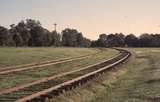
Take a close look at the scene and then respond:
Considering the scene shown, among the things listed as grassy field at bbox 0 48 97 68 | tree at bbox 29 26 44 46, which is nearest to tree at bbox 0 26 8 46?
tree at bbox 29 26 44 46

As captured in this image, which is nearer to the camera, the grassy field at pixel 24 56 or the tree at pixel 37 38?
the grassy field at pixel 24 56

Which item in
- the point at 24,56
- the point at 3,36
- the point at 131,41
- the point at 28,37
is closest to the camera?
the point at 24,56

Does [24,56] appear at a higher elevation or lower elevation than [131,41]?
higher

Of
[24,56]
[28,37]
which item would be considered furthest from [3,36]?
[24,56]

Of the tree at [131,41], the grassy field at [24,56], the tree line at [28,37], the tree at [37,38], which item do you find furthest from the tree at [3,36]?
the grassy field at [24,56]

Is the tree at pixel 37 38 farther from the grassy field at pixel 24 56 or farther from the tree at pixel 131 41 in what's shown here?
the grassy field at pixel 24 56

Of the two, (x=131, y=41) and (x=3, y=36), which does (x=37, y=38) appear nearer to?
(x=3, y=36)

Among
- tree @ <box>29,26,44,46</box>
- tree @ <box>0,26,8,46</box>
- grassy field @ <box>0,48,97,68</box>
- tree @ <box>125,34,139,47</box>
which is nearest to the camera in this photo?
grassy field @ <box>0,48,97,68</box>

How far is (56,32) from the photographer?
171 meters

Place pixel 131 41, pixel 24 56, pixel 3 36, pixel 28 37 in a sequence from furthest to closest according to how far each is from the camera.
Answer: pixel 131 41 → pixel 28 37 → pixel 3 36 → pixel 24 56

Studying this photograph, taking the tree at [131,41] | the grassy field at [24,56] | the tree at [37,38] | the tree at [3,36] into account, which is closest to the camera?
the grassy field at [24,56]

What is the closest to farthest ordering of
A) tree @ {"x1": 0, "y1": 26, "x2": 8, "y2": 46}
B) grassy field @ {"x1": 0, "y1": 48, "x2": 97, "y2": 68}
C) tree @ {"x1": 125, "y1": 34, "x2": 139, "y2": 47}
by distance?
grassy field @ {"x1": 0, "y1": 48, "x2": 97, "y2": 68} < tree @ {"x1": 0, "y1": 26, "x2": 8, "y2": 46} < tree @ {"x1": 125, "y1": 34, "x2": 139, "y2": 47}

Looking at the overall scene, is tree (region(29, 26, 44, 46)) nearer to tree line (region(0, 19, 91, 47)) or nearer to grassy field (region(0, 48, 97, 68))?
tree line (region(0, 19, 91, 47))

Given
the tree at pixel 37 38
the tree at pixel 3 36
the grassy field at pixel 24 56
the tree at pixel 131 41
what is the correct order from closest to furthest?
the grassy field at pixel 24 56
the tree at pixel 3 36
the tree at pixel 37 38
the tree at pixel 131 41
